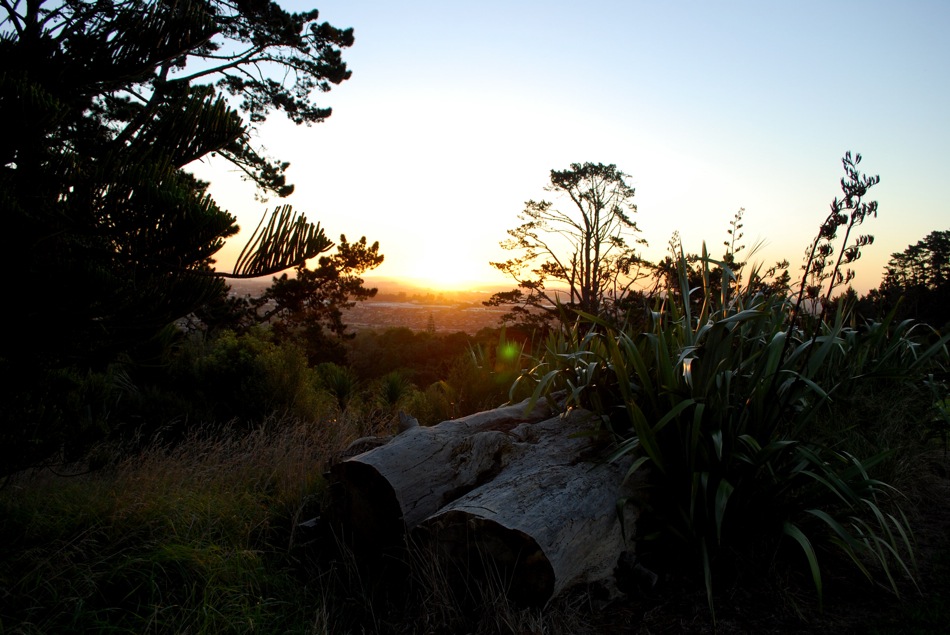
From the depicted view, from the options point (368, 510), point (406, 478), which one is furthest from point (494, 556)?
point (368, 510)

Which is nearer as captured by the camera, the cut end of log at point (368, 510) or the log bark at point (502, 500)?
the log bark at point (502, 500)

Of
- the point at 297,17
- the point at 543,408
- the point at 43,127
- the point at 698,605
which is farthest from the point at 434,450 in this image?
the point at 297,17

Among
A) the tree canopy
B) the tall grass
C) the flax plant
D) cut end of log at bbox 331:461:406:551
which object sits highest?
the tree canopy

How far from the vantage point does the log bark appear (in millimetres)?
2666

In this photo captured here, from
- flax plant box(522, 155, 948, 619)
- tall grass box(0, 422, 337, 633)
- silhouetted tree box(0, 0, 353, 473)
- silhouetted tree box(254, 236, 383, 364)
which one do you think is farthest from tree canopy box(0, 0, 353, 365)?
silhouetted tree box(254, 236, 383, 364)

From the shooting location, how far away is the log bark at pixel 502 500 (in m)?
2.67

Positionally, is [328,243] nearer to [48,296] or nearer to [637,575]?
[48,296]

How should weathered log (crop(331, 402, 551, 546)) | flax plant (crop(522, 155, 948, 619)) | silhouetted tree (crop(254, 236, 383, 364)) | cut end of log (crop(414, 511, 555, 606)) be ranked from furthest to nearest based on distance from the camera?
silhouetted tree (crop(254, 236, 383, 364)) < weathered log (crop(331, 402, 551, 546)) < flax plant (crop(522, 155, 948, 619)) < cut end of log (crop(414, 511, 555, 606))

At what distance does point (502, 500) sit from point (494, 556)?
10.6 inches

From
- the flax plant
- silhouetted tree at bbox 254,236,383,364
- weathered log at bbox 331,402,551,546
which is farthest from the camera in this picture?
silhouetted tree at bbox 254,236,383,364

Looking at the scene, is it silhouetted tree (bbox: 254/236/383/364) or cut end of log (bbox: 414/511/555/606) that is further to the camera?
silhouetted tree (bbox: 254/236/383/364)

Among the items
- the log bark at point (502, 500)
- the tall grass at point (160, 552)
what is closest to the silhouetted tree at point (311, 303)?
the tall grass at point (160, 552)

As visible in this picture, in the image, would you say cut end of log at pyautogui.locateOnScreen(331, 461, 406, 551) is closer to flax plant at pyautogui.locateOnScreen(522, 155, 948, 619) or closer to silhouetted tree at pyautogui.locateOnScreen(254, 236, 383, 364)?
flax plant at pyautogui.locateOnScreen(522, 155, 948, 619)

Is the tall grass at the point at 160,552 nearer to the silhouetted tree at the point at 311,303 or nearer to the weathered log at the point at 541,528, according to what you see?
the weathered log at the point at 541,528
